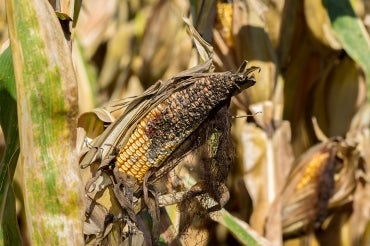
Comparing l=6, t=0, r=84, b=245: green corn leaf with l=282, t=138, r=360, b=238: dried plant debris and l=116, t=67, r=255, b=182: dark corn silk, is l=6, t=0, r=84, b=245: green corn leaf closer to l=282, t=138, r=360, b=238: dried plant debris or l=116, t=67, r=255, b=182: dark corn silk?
l=116, t=67, r=255, b=182: dark corn silk

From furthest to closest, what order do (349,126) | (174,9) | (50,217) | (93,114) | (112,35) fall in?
(112,35), (174,9), (349,126), (93,114), (50,217)

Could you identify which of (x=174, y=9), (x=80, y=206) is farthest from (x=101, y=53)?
(x=80, y=206)

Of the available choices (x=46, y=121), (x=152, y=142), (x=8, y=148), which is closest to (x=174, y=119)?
(x=152, y=142)

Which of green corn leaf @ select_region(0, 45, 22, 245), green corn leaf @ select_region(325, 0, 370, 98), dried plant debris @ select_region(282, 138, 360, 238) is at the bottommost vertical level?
dried plant debris @ select_region(282, 138, 360, 238)

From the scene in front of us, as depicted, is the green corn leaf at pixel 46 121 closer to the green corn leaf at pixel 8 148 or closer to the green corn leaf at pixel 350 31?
the green corn leaf at pixel 8 148

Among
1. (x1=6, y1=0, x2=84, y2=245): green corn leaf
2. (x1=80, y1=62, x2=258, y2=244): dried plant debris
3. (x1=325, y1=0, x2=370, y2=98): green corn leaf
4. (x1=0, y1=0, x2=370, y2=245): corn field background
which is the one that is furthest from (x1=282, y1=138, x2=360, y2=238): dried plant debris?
(x1=6, y1=0, x2=84, y2=245): green corn leaf

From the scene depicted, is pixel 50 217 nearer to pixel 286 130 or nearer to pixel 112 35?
pixel 286 130
